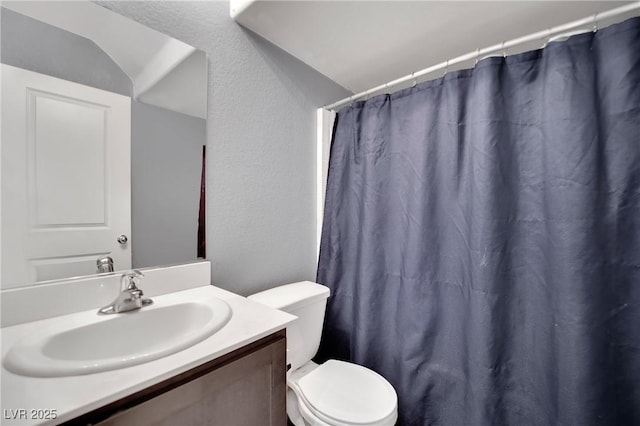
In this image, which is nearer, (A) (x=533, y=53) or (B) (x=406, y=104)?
(A) (x=533, y=53)

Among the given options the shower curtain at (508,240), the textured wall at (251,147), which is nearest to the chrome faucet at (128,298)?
the textured wall at (251,147)

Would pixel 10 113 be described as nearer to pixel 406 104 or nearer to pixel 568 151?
pixel 406 104

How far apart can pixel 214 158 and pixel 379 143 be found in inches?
34.3

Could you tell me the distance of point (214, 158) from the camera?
3.55 feet

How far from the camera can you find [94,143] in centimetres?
81

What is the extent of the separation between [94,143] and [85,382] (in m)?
0.72

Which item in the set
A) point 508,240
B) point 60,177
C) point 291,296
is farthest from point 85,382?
point 508,240

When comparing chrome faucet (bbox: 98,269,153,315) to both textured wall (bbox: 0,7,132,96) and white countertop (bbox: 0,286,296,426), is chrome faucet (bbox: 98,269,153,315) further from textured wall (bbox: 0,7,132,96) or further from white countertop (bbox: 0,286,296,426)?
textured wall (bbox: 0,7,132,96)

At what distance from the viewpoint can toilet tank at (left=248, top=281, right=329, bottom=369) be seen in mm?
1138

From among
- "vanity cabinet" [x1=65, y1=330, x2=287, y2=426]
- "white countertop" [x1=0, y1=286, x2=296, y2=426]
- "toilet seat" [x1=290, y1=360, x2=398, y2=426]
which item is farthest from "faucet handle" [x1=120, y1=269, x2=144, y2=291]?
"toilet seat" [x1=290, y1=360, x2=398, y2=426]

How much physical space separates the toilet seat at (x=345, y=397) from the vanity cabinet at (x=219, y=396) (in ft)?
1.02

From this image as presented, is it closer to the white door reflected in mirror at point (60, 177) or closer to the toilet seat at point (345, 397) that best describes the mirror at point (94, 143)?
the white door reflected in mirror at point (60, 177)

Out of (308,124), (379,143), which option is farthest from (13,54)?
(379,143)

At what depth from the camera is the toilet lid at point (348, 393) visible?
0.94 meters
